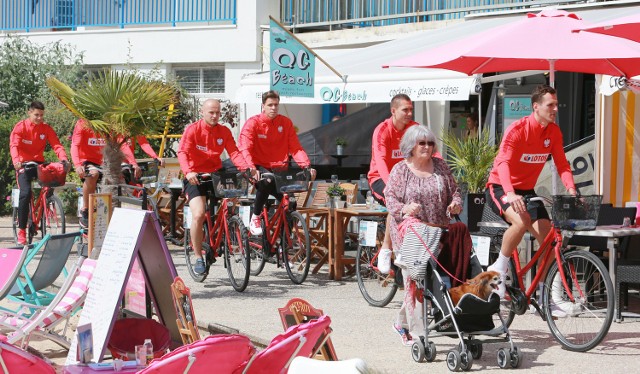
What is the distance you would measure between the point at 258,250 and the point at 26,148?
491cm

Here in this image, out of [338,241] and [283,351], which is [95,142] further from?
[283,351]

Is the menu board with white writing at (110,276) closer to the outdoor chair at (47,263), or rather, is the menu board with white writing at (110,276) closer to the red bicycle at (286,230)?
the outdoor chair at (47,263)

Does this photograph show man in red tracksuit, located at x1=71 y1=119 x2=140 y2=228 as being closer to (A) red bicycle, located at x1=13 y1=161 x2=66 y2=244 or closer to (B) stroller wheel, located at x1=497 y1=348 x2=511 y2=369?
(A) red bicycle, located at x1=13 y1=161 x2=66 y2=244

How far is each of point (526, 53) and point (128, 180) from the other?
270 inches

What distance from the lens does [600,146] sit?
37.3 ft

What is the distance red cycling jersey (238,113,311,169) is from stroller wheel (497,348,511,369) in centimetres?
467

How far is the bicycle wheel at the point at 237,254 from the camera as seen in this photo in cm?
1133

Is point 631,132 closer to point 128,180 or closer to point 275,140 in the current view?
point 275,140

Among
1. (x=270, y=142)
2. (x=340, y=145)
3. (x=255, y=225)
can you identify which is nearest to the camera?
(x=255, y=225)

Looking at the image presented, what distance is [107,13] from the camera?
A: 27.2m

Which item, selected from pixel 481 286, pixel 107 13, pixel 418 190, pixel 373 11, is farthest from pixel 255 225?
pixel 107 13

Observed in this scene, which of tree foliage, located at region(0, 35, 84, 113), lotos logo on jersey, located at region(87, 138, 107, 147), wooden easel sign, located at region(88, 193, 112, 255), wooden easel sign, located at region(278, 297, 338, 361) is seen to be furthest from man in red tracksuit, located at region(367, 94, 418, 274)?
tree foliage, located at region(0, 35, 84, 113)

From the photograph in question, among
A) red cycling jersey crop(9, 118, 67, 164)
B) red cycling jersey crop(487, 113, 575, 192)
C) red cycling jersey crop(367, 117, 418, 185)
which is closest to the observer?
red cycling jersey crop(487, 113, 575, 192)

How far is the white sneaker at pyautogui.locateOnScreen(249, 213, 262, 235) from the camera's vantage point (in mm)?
11643
